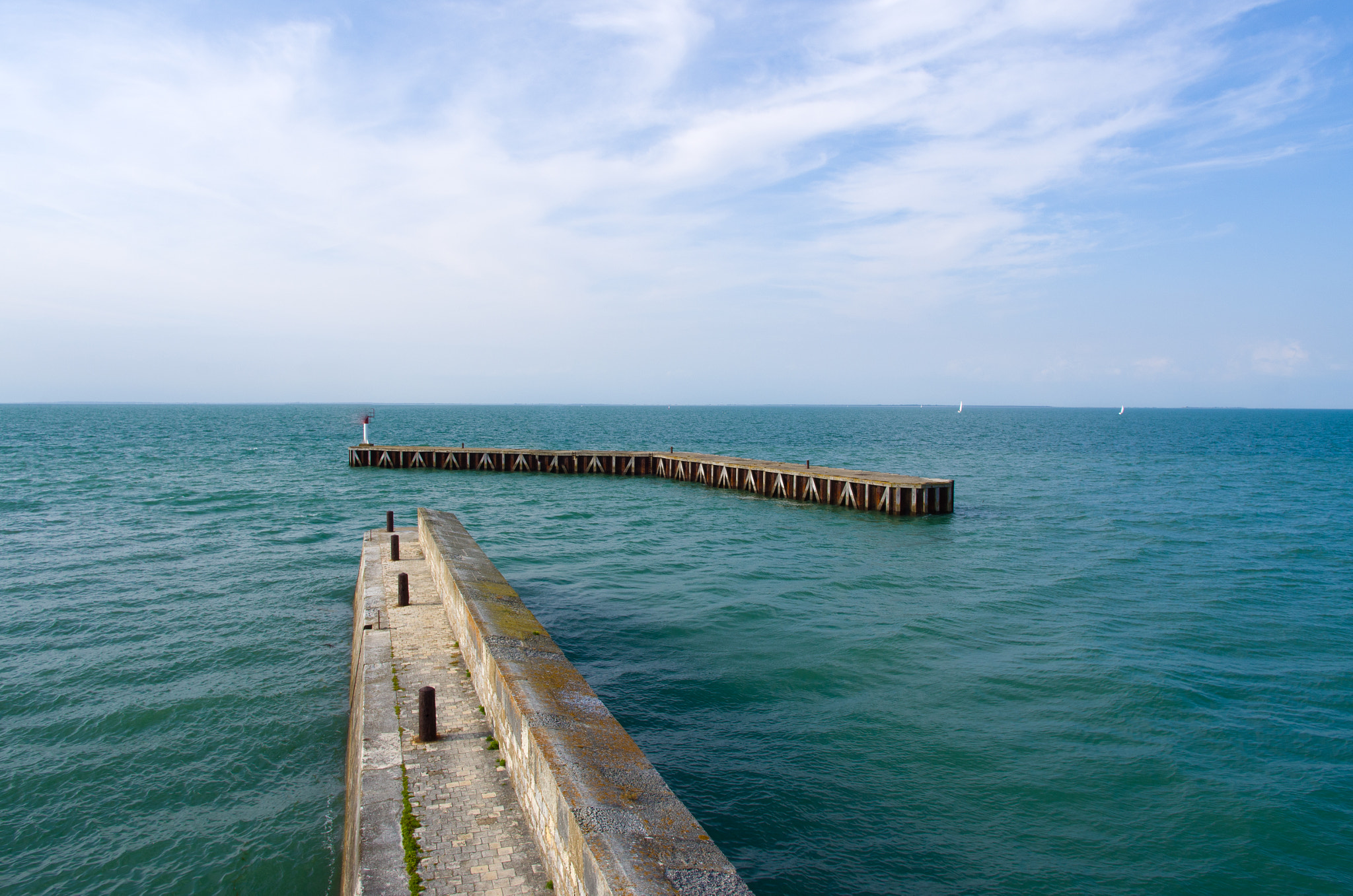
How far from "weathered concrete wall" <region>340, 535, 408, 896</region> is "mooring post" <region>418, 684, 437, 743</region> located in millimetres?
331

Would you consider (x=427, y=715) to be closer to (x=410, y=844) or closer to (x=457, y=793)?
(x=457, y=793)

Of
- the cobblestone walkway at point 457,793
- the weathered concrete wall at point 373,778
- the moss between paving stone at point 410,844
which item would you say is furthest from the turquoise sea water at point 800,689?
the moss between paving stone at point 410,844

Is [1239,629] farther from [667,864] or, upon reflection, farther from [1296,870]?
[667,864]

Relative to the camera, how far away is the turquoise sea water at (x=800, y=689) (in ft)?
28.5

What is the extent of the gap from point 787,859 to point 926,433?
4197 inches

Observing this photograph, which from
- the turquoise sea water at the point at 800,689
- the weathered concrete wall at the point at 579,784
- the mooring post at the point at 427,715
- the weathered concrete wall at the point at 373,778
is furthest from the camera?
the turquoise sea water at the point at 800,689

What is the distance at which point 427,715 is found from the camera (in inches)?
327

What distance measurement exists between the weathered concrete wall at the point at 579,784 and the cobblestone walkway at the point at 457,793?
0.19 meters

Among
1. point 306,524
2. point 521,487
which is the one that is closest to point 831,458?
point 521,487

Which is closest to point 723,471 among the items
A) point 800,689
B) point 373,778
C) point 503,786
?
point 800,689

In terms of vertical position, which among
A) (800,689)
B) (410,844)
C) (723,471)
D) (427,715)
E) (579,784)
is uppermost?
(723,471)

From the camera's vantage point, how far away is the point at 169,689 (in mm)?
12680

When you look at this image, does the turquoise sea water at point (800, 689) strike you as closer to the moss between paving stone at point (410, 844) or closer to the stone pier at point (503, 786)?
the stone pier at point (503, 786)

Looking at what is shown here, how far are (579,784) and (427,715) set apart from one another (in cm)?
281
